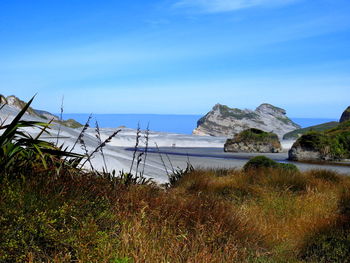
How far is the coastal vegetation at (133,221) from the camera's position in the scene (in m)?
4.66

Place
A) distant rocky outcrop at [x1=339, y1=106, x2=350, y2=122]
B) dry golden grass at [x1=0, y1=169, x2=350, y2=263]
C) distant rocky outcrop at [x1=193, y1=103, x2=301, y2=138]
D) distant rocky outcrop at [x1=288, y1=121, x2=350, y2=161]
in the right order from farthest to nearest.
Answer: distant rocky outcrop at [x1=193, y1=103, x2=301, y2=138], distant rocky outcrop at [x1=339, y1=106, x2=350, y2=122], distant rocky outcrop at [x1=288, y1=121, x2=350, y2=161], dry golden grass at [x1=0, y1=169, x2=350, y2=263]

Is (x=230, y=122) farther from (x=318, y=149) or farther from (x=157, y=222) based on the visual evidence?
(x=157, y=222)

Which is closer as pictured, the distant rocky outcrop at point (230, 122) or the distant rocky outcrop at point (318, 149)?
the distant rocky outcrop at point (318, 149)

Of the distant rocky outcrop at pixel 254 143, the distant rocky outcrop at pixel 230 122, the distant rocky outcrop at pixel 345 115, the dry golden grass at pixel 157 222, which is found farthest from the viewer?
the distant rocky outcrop at pixel 230 122

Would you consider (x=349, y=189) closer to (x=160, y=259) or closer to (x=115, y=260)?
(x=160, y=259)

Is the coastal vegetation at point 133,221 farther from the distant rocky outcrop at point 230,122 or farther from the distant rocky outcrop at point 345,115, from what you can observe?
the distant rocky outcrop at point 230,122

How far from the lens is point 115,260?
4.30 metres

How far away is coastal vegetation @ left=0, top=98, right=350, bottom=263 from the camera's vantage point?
4.66m

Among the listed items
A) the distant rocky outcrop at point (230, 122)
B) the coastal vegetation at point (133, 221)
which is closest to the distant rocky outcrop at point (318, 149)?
the coastal vegetation at point (133, 221)

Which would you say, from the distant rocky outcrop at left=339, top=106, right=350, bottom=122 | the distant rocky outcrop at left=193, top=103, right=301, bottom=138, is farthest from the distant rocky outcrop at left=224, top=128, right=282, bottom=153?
the distant rocky outcrop at left=193, top=103, right=301, bottom=138

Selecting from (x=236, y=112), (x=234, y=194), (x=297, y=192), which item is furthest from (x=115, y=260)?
(x=236, y=112)

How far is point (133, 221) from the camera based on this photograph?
5.85 m

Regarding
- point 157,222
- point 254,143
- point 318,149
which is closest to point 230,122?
point 254,143

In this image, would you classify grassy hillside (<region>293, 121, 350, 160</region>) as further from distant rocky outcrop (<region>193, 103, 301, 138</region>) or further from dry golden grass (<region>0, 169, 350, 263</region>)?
distant rocky outcrop (<region>193, 103, 301, 138</region>)
